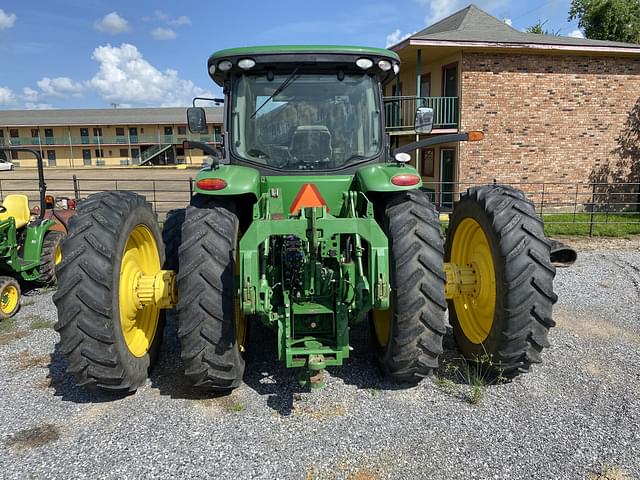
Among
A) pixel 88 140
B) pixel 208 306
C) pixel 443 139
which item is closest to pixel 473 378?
pixel 443 139

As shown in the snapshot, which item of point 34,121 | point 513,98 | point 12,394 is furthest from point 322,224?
point 34,121

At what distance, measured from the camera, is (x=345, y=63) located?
4.20 metres

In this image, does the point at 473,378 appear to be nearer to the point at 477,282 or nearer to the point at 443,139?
the point at 477,282

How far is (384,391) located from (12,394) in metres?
2.90

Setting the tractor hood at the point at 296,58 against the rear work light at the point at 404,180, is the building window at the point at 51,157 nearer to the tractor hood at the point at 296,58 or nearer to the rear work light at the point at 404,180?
the tractor hood at the point at 296,58

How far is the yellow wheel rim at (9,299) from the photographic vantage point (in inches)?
238

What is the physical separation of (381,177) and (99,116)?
5867 cm

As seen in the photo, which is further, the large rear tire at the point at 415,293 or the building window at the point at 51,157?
the building window at the point at 51,157

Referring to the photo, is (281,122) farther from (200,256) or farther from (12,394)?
(12,394)

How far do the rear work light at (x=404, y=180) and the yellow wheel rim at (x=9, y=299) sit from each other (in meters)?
4.93

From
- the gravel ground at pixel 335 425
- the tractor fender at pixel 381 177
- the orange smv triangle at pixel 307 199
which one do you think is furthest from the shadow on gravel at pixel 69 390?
the tractor fender at pixel 381 177

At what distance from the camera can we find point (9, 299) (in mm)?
6172

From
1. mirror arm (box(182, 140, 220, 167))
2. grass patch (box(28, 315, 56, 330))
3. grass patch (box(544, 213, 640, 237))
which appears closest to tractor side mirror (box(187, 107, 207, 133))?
mirror arm (box(182, 140, 220, 167))

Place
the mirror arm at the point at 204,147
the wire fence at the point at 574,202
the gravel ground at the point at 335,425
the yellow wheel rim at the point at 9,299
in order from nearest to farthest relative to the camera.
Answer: the gravel ground at the point at 335,425, the mirror arm at the point at 204,147, the yellow wheel rim at the point at 9,299, the wire fence at the point at 574,202
